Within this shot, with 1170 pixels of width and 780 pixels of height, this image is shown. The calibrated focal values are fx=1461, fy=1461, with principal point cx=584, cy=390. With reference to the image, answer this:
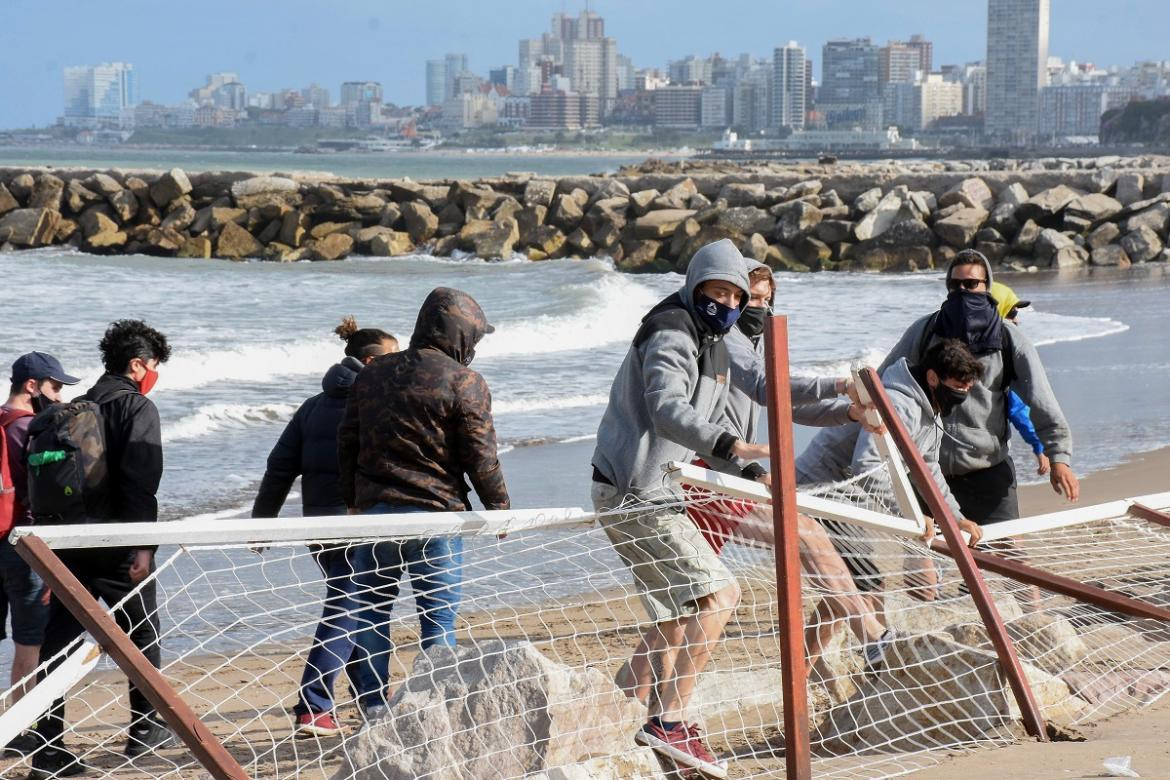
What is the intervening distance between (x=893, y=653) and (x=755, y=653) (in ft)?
2.83

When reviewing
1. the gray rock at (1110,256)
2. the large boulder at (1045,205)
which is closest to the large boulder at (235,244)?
the large boulder at (1045,205)

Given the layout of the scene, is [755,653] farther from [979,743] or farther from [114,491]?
[114,491]

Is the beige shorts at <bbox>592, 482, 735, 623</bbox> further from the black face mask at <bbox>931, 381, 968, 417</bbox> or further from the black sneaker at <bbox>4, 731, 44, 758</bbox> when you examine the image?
the black sneaker at <bbox>4, 731, 44, 758</bbox>

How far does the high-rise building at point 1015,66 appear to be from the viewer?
175 meters

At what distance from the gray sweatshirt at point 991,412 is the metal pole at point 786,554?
6.61ft

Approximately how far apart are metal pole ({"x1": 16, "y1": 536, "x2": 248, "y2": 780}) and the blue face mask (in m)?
1.78

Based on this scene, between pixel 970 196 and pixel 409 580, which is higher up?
pixel 970 196

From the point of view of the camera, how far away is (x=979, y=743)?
14.2ft

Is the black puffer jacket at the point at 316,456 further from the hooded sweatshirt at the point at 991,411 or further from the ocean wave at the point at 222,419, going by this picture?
the ocean wave at the point at 222,419

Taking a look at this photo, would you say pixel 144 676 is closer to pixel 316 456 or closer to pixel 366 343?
pixel 316 456

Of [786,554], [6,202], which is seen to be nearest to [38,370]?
[786,554]

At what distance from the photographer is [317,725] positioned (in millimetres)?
4680

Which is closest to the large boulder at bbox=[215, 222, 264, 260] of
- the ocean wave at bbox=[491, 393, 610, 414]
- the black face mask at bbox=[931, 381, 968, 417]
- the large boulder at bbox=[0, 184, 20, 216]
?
the large boulder at bbox=[0, 184, 20, 216]

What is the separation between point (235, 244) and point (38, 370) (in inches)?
911
